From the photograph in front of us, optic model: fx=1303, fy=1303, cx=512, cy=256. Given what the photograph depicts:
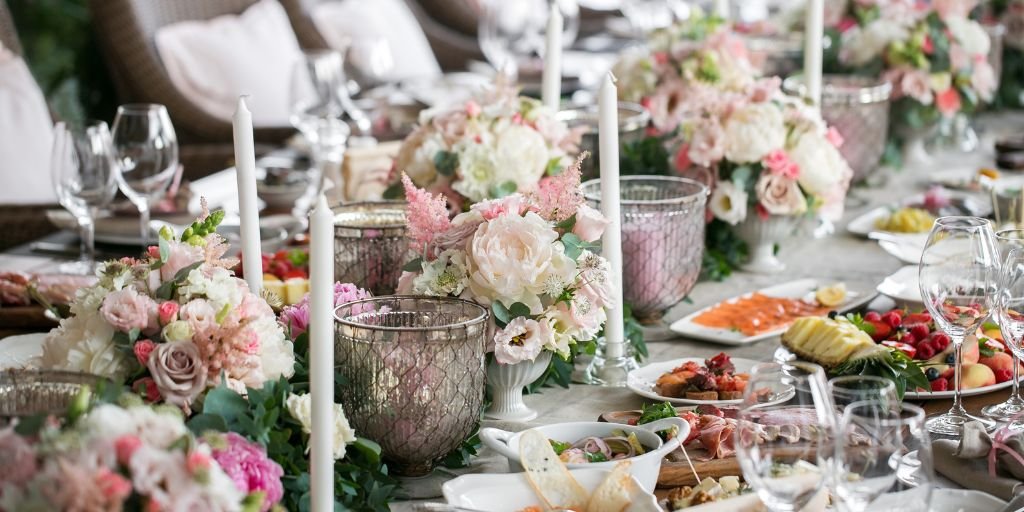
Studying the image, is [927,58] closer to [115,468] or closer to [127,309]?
[127,309]

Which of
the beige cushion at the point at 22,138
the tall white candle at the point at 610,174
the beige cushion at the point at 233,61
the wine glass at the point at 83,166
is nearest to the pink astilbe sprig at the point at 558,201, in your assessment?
the tall white candle at the point at 610,174

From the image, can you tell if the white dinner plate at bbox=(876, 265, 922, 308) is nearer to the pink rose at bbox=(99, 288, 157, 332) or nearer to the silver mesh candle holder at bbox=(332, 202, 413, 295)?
the silver mesh candle holder at bbox=(332, 202, 413, 295)

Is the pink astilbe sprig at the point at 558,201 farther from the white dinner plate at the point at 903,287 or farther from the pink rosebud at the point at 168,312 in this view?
the white dinner plate at the point at 903,287

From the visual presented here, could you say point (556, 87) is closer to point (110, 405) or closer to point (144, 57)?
point (110, 405)

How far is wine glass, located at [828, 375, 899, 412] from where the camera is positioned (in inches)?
37.4

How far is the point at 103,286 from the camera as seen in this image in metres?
1.17

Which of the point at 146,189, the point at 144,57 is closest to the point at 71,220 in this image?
the point at 146,189

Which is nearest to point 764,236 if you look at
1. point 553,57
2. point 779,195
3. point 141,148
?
point 779,195

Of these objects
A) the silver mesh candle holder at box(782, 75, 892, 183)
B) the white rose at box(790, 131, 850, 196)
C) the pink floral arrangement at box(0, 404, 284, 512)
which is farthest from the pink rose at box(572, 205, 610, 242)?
the silver mesh candle holder at box(782, 75, 892, 183)

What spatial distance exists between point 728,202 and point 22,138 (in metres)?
1.67

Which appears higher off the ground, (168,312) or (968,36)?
(968,36)

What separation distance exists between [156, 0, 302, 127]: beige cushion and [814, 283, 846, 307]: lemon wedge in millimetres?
2117

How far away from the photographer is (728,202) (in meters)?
2.04

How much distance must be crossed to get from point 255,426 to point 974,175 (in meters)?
2.04
